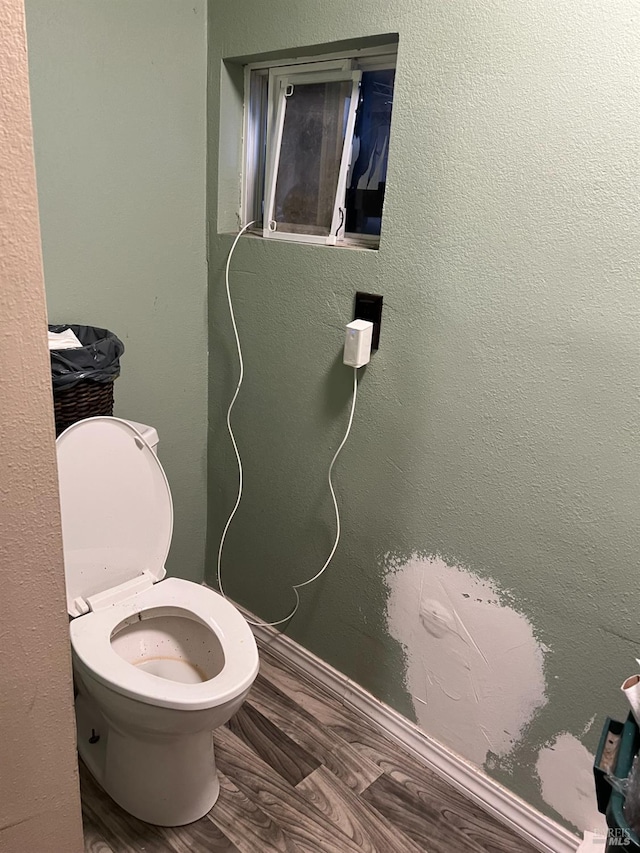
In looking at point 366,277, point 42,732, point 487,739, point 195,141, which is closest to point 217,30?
point 195,141

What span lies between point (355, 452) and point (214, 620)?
0.54 meters

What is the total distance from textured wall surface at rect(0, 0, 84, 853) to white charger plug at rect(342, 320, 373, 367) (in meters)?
0.75

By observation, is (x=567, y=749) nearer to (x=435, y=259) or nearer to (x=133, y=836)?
(x=133, y=836)

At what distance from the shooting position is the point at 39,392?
89 centimetres

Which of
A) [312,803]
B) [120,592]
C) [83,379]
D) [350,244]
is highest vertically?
[350,244]

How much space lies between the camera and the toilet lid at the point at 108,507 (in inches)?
55.3

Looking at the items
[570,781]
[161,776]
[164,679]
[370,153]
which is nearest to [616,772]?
[570,781]

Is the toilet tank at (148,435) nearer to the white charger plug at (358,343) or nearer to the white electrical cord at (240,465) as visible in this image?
the white electrical cord at (240,465)

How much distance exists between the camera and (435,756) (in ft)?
5.21

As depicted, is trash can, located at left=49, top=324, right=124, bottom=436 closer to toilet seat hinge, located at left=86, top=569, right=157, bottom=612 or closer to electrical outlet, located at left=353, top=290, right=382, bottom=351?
toilet seat hinge, located at left=86, top=569, right=157, bottom=612

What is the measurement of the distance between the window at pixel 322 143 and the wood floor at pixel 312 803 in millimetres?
1337

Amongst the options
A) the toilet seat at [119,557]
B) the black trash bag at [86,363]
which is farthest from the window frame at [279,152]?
the toilet seat at [119,557]

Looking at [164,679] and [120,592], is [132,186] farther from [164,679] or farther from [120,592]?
[164,679]

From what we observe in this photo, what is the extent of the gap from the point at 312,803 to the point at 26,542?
1026 mm
